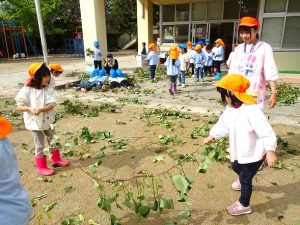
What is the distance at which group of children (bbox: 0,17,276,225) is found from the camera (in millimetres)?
1586

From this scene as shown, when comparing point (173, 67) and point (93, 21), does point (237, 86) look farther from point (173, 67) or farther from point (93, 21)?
point (93, 21)

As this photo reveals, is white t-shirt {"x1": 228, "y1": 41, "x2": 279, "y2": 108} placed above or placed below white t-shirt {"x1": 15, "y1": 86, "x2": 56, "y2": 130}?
above

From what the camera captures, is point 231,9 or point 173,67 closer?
point 173,67

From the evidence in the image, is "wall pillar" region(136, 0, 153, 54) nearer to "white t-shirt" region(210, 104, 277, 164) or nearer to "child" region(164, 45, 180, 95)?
"child" region(164, 45, 180, 95)

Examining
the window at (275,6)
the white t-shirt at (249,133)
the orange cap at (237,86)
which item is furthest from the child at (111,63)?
the orange cap at (237,86)

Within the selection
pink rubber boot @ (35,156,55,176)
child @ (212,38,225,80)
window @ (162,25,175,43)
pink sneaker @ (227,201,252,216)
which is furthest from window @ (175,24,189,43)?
pink sneaker @ (227,201,252,216)

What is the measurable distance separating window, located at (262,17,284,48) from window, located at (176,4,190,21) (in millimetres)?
5265

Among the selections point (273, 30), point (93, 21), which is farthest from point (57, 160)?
point (273, 30)

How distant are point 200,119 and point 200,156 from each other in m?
2.12

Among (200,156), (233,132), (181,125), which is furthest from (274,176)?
(181,125)

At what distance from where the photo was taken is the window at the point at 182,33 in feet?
59.3

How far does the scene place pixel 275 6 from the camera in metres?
13.9

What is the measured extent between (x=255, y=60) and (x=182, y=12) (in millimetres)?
15268

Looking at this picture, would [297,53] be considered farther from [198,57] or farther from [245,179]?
[245,179]
